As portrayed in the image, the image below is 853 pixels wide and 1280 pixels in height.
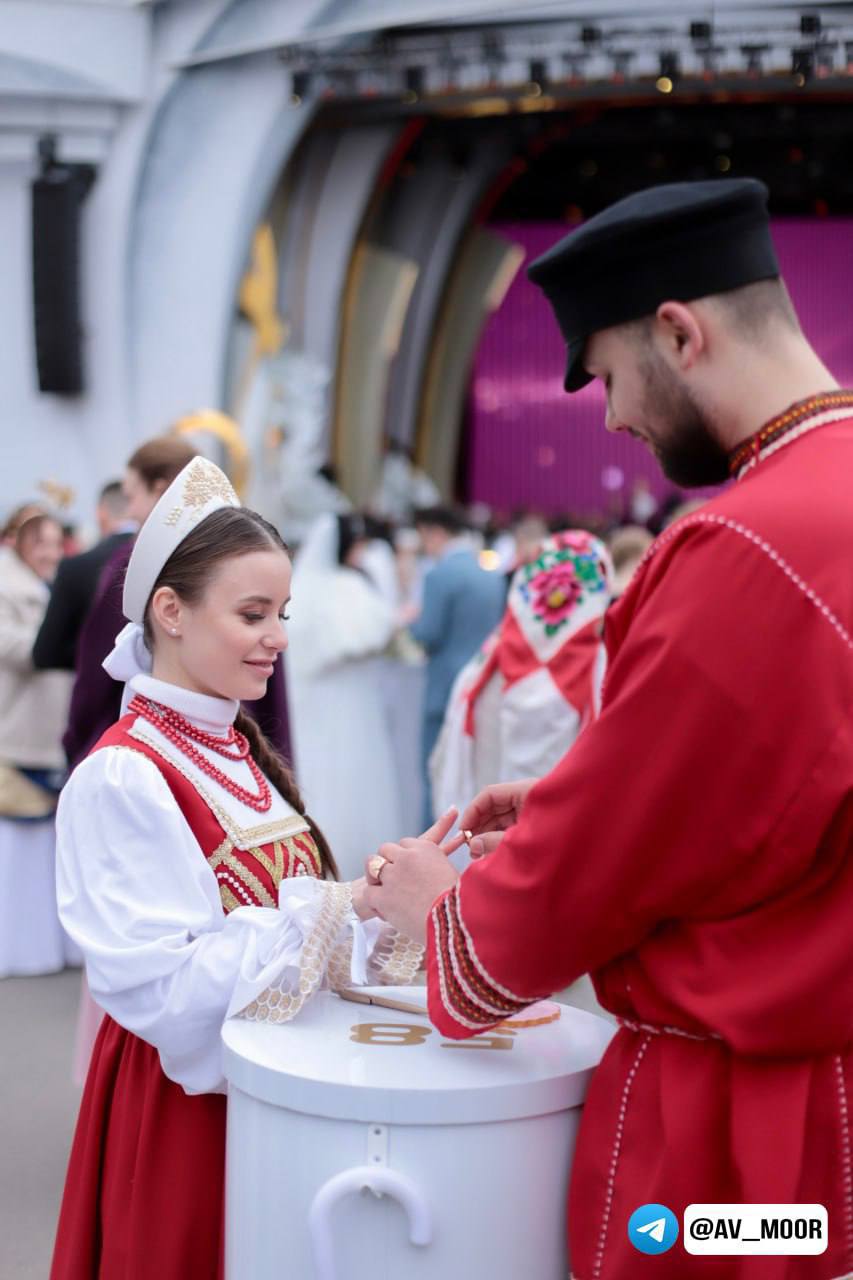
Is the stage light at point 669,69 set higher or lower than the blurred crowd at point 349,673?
higher

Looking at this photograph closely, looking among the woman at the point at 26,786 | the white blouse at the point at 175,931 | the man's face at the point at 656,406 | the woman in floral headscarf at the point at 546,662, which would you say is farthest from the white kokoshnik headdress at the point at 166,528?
the woman at the point at 26,786

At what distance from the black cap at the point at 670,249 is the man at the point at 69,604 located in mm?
2732

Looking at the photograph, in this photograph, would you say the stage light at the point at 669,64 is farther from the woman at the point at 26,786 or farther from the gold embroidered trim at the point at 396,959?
the gold embroidered trim at the point at 396,959

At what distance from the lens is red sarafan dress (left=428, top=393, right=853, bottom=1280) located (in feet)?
4.22

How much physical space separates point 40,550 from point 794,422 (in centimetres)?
440

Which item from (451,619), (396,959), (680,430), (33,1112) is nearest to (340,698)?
(451,619)

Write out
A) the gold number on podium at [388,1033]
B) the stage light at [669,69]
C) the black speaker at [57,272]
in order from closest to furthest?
the gold number on podium at [388,1033] → the black speaker at [57,272] → the stage light at [669,69]

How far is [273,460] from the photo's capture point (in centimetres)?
1238

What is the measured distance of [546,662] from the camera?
4488mm

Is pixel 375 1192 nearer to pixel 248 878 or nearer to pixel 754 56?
pixel 248 878

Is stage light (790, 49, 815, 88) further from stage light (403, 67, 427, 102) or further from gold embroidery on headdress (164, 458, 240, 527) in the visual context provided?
gold embroidery on headdress (164, 458, 240, 527)

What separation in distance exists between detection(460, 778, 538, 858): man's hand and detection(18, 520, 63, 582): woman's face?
3.97 meters

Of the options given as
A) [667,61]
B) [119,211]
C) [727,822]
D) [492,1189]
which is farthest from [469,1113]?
[667,61]

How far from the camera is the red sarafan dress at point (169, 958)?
5.37ft
